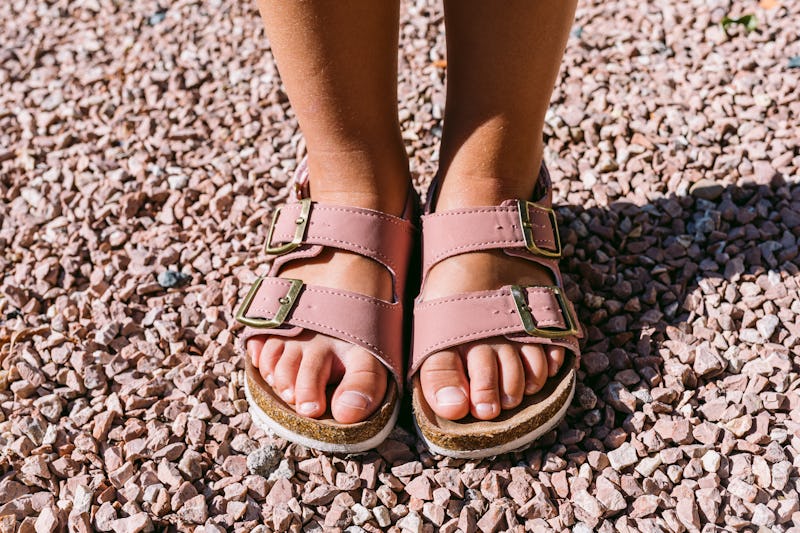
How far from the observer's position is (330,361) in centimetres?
126

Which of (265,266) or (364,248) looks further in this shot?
(265,266)

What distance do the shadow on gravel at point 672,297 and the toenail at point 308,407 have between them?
199 mm

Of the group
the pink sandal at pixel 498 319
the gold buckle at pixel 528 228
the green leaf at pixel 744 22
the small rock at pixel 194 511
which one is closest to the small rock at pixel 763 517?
the pink sandal at pixel 498 319

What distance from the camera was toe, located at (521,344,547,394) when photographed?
1258 millimetres

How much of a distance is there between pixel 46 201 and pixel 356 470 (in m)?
1.17

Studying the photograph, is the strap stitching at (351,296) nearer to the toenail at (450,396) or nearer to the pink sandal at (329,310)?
the pink sandal at (329,310)

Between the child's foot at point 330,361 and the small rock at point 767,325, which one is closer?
the child's foot at point 330,361

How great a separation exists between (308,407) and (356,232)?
33 cm

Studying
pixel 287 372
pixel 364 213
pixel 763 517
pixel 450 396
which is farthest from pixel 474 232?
pixel 763 517

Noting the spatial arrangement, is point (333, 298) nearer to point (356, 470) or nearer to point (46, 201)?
point (356, 470)

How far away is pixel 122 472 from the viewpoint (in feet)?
4.16

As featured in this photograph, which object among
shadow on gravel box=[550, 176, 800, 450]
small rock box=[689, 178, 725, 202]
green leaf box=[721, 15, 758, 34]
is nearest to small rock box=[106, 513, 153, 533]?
shadow on gravel box=[550, 176, 800, 450]

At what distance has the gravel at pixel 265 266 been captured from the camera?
123 cm

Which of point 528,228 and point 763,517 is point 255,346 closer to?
point 528,228
